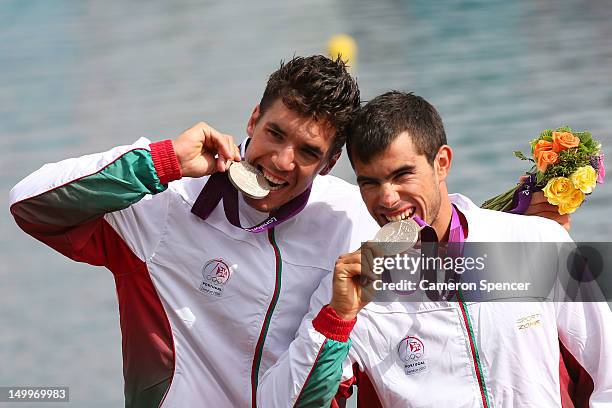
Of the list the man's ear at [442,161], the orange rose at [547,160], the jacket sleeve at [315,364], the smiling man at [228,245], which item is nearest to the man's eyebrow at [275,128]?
the smiling man at [228,245]

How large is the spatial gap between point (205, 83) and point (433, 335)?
346 inches

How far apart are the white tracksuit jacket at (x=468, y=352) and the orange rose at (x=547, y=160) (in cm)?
68

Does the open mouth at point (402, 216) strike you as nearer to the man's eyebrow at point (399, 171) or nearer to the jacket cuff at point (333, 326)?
the man's eyebrow at point (399, 171)

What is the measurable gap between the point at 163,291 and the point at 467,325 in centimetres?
115

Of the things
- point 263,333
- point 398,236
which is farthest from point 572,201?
point 263,333

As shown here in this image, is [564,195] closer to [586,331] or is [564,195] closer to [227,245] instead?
[586,331]

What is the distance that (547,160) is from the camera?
4.27m

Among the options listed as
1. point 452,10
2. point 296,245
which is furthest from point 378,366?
point 452,10

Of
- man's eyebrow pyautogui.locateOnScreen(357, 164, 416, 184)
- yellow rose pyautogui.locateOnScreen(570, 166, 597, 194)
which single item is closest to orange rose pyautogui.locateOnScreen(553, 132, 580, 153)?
yellow rose pyautogui.locateOnScreen(570, 166, 597, 194)

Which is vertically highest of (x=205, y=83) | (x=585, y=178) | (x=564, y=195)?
(x=205, y=83)

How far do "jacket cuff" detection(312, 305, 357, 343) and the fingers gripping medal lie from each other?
54 centimetres

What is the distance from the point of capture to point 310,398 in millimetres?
3402

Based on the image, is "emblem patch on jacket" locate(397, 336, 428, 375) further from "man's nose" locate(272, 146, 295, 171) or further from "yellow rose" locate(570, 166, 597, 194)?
"yellow rose" locate(570, 166, 597, 194)

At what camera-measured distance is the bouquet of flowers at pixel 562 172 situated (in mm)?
4148
